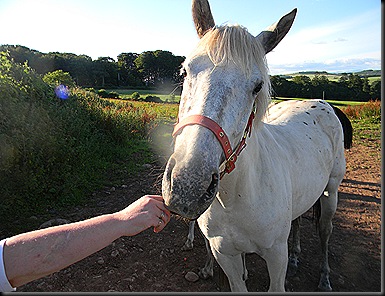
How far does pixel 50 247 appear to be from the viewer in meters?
1.24

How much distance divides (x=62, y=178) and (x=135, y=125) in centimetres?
486

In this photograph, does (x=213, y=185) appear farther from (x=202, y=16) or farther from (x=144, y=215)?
(x=202, y=16)

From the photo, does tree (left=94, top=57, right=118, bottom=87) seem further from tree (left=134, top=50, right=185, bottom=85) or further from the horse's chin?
the horse's chin

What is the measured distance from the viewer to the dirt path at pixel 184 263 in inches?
136

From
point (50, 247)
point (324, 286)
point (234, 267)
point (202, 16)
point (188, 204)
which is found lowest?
point (324, 286)

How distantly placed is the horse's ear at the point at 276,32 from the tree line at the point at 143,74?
26.2ft

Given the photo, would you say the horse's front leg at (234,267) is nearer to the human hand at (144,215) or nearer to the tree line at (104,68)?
the human hand at (144,215)

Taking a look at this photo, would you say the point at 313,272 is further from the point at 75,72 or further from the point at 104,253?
the point at 75,72

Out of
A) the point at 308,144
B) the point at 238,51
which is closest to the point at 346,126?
the point at 308,144

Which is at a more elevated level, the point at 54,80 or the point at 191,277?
the point at 54,80

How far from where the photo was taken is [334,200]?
3682 mm

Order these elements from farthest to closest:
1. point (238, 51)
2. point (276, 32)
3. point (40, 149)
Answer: point (40, 149)
point (276, 32)
point (238, 51)

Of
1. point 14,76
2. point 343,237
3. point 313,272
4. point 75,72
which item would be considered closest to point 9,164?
point 14,76

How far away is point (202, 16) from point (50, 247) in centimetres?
171
